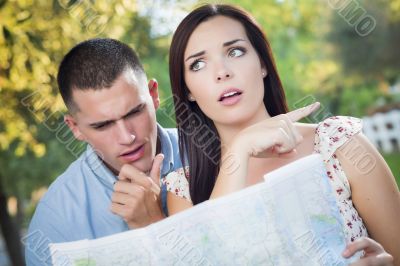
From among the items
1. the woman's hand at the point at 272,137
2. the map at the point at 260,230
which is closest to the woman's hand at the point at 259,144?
the woman's hand at the point at 272,137

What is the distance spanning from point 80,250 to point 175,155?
1.30 m

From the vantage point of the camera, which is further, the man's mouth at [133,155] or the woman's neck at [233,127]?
the man's mouth at [133,155]

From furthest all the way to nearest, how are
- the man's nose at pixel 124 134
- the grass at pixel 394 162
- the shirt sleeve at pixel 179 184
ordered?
the grass at pixel 394 162, the man's nose at pixel 124 134, the shirt sleeve at pixel 179 184

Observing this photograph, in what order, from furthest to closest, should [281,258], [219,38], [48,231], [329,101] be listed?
[329,101]
[48,231]
[219,38]
[281,258]

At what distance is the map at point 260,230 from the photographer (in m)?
1.75

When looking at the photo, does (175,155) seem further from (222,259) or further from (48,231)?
(222,259)

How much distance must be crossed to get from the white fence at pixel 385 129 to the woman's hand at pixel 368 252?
13.6 metres

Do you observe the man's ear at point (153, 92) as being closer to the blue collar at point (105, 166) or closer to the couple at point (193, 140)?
the couple at point (193, 140)

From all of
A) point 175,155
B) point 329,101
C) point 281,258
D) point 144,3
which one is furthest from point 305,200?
point 329,101

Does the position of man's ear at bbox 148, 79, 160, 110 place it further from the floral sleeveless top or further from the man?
the floral sleeveless top

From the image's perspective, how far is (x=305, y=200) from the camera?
5.84ft

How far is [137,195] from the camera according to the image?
2.30m

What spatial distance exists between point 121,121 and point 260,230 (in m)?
1.06

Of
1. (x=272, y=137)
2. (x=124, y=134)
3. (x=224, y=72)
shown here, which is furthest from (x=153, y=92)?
(x=272, y=137)
